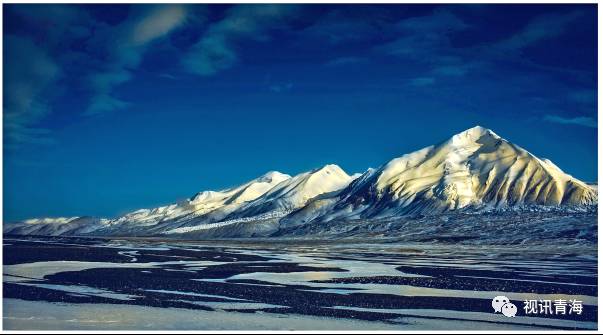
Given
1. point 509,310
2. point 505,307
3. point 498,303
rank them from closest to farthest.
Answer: point 509,310 < point 505,307 < point 498,303

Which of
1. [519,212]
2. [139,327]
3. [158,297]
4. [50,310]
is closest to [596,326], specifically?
[139,327]

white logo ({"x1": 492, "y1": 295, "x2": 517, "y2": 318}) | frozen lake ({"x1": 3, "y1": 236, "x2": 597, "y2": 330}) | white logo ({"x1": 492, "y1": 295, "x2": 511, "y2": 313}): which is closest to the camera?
frozen lake ({"x1": 3, "y1": 236, "x2": 597, "y2": 330})

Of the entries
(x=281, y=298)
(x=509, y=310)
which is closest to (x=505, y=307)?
(x=509, y=310)

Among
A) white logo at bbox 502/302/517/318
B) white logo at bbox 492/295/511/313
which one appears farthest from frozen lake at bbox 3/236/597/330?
white logo at bbox 492/295/511/313

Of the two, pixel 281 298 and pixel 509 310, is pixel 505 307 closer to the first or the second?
pixel 509 310

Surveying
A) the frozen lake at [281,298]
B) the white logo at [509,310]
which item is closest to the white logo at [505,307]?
the white logo at [509,310]

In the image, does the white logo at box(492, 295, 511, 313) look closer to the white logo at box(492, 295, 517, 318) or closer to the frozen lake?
the white logo at box(492, 295, 517, 318)

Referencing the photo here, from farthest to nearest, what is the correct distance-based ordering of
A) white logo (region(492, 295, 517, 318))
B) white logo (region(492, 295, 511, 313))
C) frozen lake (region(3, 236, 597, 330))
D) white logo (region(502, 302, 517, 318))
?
white logo (region(492, 295, 511, 313)) < white logo (region(492, 295, 517, 318)) < white logo (region(502, 302, 517, 318)) < frozen lake (region(3, 236, 597, 330))

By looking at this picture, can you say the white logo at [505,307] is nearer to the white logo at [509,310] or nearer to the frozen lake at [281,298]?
the white logo at [509,310]
